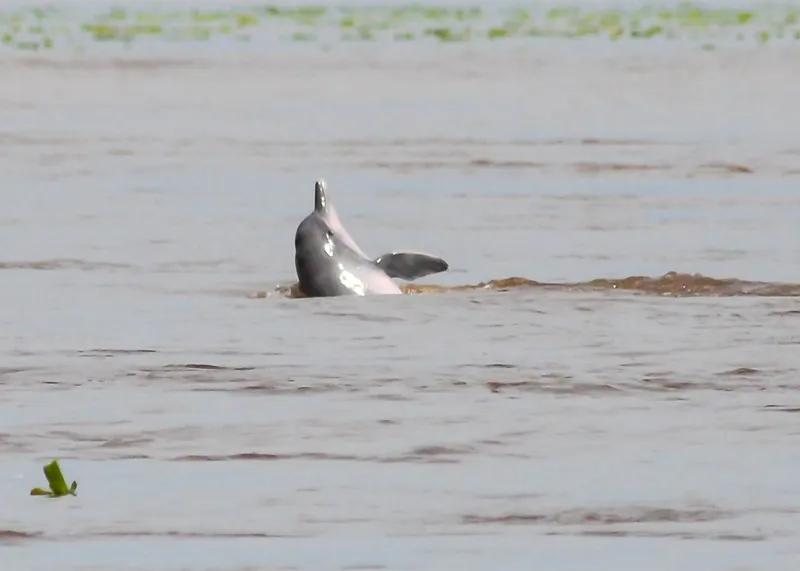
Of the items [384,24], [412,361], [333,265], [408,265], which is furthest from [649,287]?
[384,24]

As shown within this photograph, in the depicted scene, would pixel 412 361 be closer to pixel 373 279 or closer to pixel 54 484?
pixel 373 279

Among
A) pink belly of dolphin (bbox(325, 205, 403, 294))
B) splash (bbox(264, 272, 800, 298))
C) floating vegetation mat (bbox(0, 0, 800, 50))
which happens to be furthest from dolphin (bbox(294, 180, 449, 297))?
floating vegetation mat (bbox(0, 0, 800, 50))

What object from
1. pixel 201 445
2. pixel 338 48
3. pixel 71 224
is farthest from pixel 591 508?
pixel 338 48

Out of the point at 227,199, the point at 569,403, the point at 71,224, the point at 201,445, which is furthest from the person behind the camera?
the point at 227,199

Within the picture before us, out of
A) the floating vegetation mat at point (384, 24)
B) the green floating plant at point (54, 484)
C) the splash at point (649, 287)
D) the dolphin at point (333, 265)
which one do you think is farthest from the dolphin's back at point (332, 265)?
the floating vegetation mat at point (384, 24)

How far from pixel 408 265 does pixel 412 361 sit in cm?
242

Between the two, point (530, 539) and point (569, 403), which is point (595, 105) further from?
point (530, 539)

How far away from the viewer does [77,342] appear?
14438mm

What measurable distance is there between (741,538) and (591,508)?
719 millimetres

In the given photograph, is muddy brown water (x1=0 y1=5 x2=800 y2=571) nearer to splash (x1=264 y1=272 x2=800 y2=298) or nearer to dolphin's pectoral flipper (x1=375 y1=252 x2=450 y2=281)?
splash (x1=264 y1=272 x2=800 y2=298)

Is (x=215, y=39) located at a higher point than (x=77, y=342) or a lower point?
lower

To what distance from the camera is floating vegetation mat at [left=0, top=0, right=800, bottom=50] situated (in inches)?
2746

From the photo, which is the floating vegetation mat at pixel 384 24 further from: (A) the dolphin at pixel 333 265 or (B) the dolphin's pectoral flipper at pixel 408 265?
(B) the dolphin's pectoral flipper at pixel 408 265

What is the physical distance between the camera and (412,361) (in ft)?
45.2
